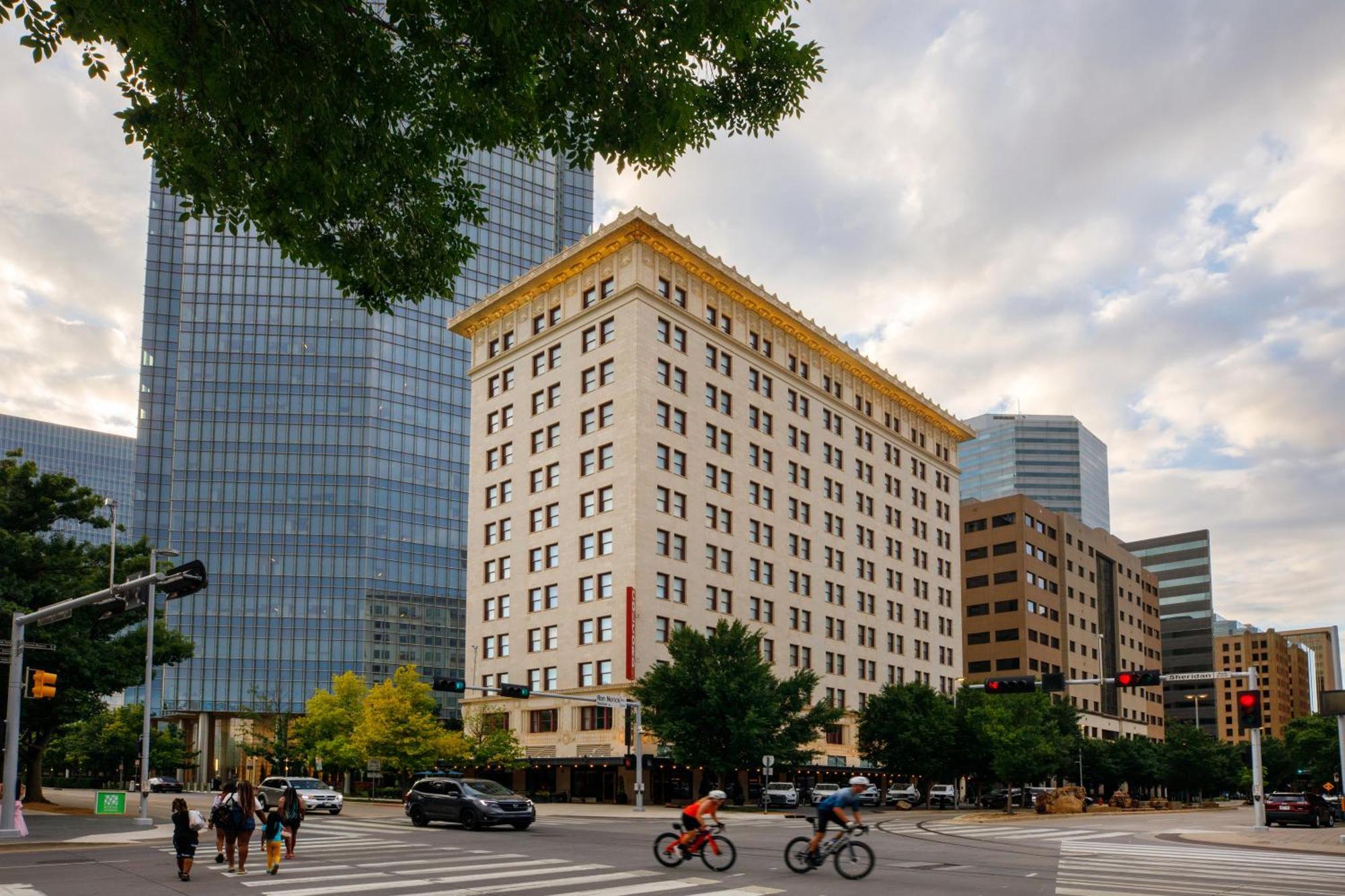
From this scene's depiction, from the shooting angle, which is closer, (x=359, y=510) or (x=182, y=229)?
(x=359, y=510)

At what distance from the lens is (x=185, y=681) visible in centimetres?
12306

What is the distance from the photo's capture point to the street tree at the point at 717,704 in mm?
59500

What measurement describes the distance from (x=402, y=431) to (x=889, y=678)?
64609mm

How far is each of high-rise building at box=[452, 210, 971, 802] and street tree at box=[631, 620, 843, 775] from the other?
1.36 meters

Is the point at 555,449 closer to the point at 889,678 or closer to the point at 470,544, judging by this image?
the point at 470,544

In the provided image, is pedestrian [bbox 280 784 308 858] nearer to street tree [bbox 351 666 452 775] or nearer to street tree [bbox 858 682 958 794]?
street tree [bbox 351 666 452 775]

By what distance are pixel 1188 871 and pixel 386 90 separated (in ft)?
73.7

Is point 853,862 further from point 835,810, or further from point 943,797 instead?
point 943,797

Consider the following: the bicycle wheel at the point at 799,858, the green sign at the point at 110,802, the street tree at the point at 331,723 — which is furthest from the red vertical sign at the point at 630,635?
the bicycle wheel at the point at 799,858

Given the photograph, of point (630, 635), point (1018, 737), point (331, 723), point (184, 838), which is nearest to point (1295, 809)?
point (1018, 737)

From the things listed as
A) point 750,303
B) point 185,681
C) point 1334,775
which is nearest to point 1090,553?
point 1334,775

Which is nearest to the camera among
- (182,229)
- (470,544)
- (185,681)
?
(470,544)

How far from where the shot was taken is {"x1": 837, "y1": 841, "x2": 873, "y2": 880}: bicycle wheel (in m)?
21.3

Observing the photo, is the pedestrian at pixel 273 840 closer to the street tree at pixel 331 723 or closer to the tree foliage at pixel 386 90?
the tree foliage at pixel 386 90
